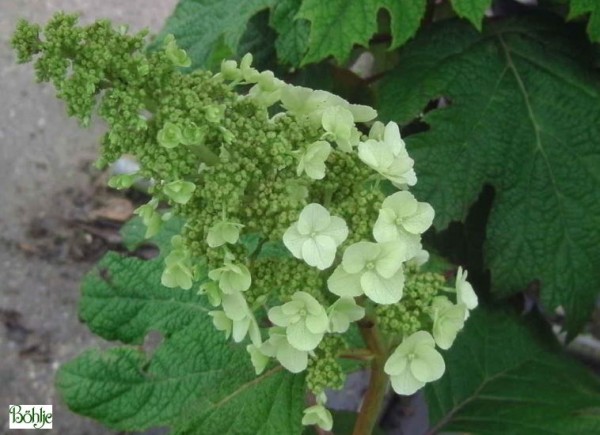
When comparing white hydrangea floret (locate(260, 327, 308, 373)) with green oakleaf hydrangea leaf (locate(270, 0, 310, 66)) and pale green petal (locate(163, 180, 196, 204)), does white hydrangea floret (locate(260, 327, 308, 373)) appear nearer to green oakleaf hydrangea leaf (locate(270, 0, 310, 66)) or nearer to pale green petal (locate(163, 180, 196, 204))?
pale green petal (locate(163, 180, 196, 204))

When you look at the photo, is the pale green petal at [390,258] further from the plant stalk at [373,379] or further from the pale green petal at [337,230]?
the plant stalk at [373,379]

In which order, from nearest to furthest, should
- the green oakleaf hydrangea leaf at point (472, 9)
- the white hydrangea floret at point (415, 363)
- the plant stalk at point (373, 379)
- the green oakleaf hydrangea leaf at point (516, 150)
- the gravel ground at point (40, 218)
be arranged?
the white hydrangea floret at point (415, 363)
the plant stalk at point (373, 379)
the green oakleaf hydrangea leaf at point (472, 9)
the green oakleaf hydrangea leaf at point (516, 150)
the gravel ground at point (40, 218)

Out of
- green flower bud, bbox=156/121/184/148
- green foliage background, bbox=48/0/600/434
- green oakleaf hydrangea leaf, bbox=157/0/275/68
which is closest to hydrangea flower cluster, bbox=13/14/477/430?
green flower bud, bbox=156/121/184/148

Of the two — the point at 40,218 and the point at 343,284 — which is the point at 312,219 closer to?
the point at 343,284

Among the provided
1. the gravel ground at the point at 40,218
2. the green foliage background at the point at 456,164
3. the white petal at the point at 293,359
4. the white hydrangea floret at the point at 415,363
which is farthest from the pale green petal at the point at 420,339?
the gravel ground at the point at 40,218

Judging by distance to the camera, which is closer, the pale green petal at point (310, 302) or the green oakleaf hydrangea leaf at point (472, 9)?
the pale green petal at point (310, 302)

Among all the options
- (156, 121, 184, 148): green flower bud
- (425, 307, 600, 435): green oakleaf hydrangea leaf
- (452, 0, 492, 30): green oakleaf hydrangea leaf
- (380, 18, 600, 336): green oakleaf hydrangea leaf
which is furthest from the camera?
(425, 307, 600, 435): green oakleaf hydrangea leaf

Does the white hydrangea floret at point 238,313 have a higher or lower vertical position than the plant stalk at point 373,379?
higher
